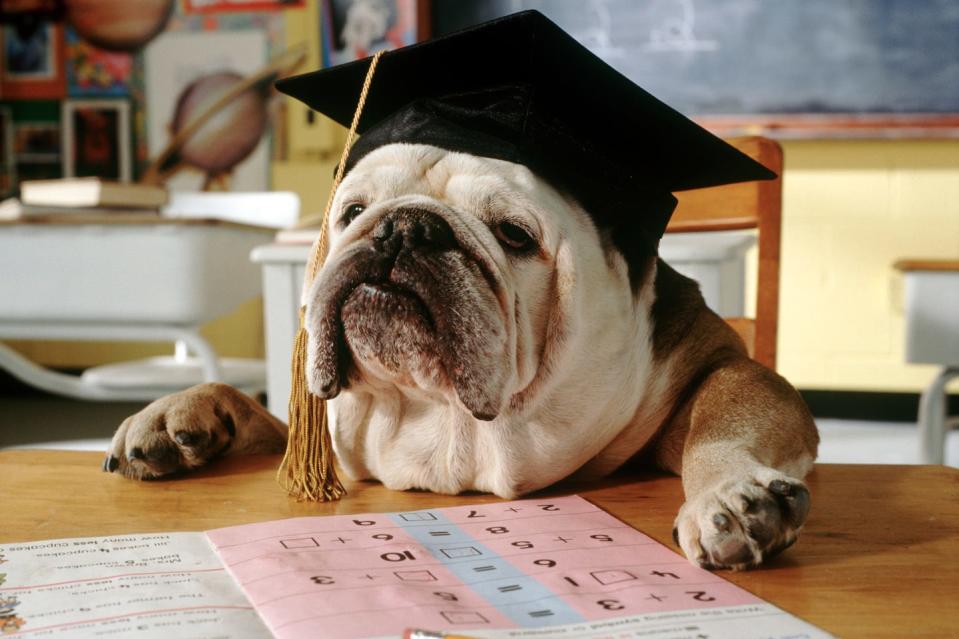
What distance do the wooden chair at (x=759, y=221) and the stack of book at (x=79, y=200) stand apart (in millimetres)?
1197

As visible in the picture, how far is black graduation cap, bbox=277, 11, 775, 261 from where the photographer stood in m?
0.66

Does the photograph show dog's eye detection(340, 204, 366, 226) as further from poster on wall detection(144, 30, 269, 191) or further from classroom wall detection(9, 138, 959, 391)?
poster on wall detection(144, 30, 269, 191)

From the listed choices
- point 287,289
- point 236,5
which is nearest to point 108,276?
point 287,289

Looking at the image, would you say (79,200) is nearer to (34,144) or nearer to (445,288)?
(445,288)

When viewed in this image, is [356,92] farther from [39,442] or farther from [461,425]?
[39,442]

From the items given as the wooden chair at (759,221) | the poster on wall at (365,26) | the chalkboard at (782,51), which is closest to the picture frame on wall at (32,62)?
the poster on wall at (365,26)

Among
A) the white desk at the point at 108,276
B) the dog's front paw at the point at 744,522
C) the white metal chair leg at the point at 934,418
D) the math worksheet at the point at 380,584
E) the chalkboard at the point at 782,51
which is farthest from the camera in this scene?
the chalkboard at the point at 782,51

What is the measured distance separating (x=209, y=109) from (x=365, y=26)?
0.87 metres

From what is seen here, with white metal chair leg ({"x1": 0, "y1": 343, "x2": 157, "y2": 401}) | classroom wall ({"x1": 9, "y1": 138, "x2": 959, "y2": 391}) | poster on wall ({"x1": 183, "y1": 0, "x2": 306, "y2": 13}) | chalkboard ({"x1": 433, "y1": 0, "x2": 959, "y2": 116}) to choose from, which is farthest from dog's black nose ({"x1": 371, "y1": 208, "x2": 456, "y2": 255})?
poster on wall ({"x1": 183, "y1": 0, "x2": 306, "y2": 13})

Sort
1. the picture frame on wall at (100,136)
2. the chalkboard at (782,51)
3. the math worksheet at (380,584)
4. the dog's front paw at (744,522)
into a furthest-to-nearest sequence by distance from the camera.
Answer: the picture frame on wall at (100,136)
the chalkboard at (782,51)
the dog's front paw at (744,522)
the math worksheet at (380,584)

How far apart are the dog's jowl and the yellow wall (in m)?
2.75

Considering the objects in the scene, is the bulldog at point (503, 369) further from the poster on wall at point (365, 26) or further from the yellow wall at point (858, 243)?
the poster on wall at point (365, 26)

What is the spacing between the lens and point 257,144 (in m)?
3.95

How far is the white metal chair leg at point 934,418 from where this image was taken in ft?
6.20
